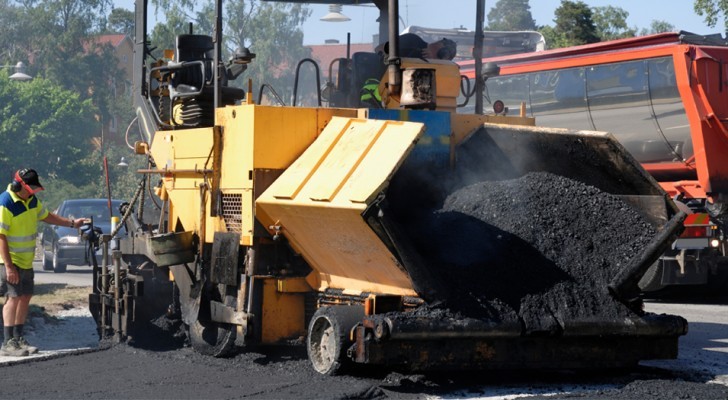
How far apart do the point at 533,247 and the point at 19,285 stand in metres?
4.43

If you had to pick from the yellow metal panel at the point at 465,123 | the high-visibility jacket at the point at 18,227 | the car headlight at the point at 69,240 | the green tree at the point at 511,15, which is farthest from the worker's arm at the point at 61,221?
the green tree at the point at 511,15

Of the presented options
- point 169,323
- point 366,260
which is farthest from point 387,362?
point 169,323

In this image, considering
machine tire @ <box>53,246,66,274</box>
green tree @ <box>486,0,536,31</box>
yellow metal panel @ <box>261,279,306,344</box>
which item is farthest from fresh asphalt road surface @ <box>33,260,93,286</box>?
green tree @ <box>486,0,536,31</box>

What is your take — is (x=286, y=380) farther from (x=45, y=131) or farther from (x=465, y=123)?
(x=45, y=131)

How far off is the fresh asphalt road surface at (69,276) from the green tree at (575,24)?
11.8 meters

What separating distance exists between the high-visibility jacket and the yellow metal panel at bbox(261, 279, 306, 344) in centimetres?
261

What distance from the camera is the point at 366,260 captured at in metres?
7.76

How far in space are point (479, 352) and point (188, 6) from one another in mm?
3993

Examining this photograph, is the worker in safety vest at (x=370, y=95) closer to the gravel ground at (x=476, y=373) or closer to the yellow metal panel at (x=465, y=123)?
the yellow metal panel at (x=465, y=123)

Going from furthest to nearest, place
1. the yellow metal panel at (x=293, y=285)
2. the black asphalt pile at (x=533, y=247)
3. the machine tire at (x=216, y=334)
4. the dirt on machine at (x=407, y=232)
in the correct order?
the machine tire at (x=216, y=334) → the yellow metal panel at (x=293, y=285) → the black asphalt pile at (x=533, y=247) → the dirt on machine at (x=407, y=232)

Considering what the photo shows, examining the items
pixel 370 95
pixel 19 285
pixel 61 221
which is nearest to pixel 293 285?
Answer: pixel 370 95

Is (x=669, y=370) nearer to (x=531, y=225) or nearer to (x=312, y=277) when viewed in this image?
(x=531, y=225)

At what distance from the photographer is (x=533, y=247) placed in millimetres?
7965

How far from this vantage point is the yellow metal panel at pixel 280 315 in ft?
28.1
